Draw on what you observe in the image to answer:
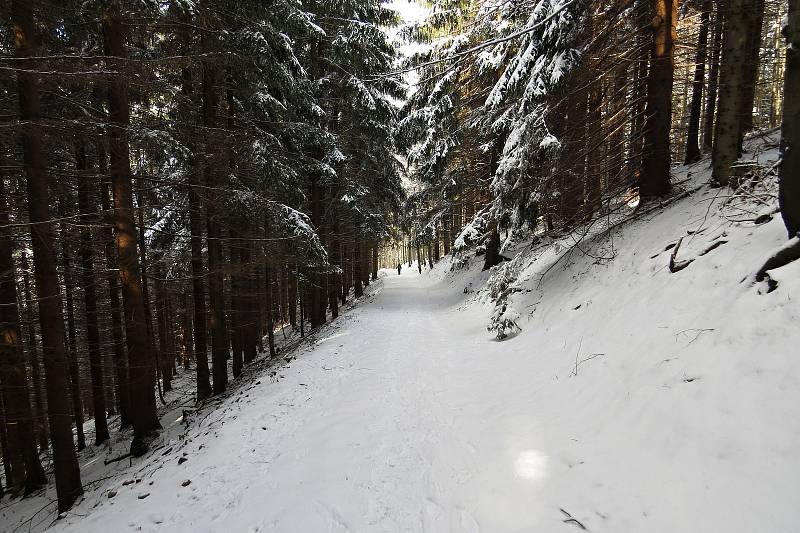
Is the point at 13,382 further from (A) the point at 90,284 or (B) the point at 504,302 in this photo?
(B) the point at 504,302

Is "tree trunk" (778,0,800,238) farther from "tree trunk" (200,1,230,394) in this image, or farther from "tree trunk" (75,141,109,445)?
"tree trunk" (75,141,109,445)

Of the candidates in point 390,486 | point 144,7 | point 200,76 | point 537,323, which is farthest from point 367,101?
point 390,486

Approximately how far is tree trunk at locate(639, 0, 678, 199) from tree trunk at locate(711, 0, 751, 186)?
2.98 ft

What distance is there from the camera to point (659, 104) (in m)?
7.08

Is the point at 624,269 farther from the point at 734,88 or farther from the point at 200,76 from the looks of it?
the point at 200,76

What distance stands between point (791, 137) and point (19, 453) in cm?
1772

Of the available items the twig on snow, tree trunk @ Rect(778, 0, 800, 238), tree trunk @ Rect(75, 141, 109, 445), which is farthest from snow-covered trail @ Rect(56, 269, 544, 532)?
tree trunk @ Rect(75, 141, 109, 445)

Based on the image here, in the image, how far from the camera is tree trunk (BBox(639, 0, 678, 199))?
22.2 feet

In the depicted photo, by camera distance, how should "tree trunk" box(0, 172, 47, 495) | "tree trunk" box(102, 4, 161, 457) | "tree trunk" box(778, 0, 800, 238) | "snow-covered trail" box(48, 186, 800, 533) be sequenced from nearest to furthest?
"snow-covered trail" box(48, 186, 800, 533) → "tree trunk" box(778, 0, 800, 238) → "tree trunk" box(102, 4, 161, 457) → "tree trunk" box(0, 172, 47, 495)

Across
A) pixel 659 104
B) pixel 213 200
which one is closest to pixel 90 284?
pixel 213 200

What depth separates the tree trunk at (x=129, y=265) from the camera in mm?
6668

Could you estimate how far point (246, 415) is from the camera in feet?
21.4

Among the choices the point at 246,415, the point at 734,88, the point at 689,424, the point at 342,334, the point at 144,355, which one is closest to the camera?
the point at 689,424

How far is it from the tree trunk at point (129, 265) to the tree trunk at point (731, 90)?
1094cm
